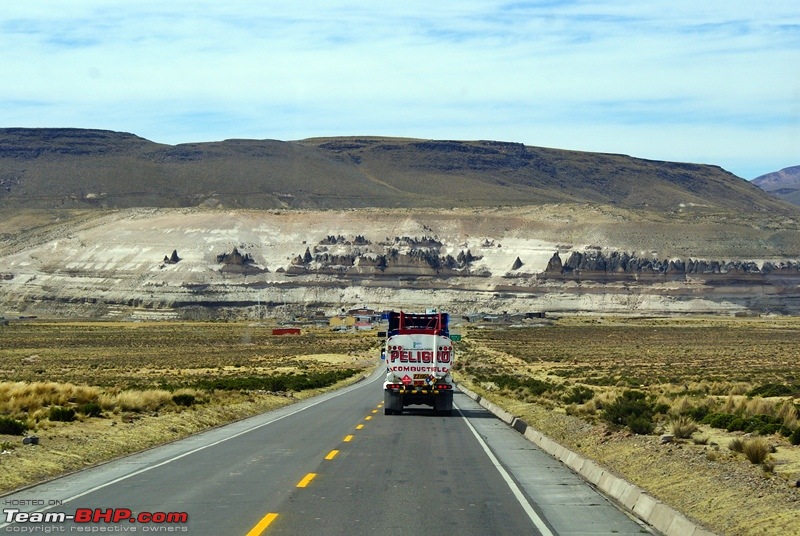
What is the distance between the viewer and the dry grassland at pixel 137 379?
65.0ft

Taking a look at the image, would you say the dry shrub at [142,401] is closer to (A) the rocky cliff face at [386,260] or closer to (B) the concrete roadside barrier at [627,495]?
(B) the concrete roadside barrier at [627,495]

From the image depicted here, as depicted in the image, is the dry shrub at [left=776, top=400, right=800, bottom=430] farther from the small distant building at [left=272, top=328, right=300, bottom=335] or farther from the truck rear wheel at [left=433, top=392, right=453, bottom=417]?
the small distant building at [left=272, top=328, right=300, bottom=335]

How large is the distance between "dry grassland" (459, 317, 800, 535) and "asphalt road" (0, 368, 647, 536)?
4.18 ft

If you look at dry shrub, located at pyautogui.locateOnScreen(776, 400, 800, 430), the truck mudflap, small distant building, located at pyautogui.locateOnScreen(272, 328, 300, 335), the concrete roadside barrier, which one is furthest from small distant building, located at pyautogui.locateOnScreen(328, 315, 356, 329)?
the concrete roadside barrier

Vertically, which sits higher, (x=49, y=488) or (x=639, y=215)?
(x=639, y=215)

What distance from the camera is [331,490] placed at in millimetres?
14070

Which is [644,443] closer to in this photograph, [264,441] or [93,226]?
[264,441]

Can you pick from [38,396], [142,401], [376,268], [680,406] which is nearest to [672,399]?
[680,406]

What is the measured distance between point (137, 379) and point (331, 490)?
3642cm

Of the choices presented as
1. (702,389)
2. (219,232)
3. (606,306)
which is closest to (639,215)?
(606,306)

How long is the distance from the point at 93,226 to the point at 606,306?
9063cm

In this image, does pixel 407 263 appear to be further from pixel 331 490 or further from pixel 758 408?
pixel 331 490

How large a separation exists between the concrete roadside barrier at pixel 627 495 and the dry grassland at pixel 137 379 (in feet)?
27.0

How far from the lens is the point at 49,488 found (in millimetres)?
14422
